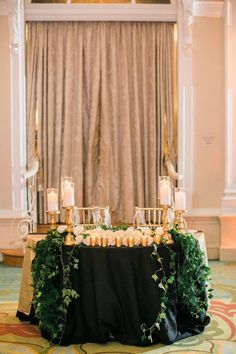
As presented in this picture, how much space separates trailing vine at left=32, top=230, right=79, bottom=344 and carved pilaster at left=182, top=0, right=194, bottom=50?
430 cm

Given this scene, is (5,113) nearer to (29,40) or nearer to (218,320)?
(29,40)

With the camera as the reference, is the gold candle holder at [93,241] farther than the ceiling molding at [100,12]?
No

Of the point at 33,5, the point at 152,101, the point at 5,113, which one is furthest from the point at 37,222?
the point at 33,5

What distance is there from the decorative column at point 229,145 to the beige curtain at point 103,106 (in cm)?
82

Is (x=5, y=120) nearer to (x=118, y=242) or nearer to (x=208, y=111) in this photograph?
(x=208, y=111)

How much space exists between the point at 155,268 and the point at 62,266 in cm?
69

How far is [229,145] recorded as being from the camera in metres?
7.38

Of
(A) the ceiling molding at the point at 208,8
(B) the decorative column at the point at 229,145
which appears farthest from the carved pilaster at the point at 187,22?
(B) the decorative column at the point at 229,145

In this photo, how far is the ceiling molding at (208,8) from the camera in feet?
24.1

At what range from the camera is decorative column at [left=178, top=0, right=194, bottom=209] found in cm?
738

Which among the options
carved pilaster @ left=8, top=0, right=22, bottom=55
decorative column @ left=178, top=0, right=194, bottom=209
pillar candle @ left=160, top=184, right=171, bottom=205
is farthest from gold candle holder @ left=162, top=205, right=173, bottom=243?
carved pilaster @ left=8, top=0, right=22, bottom=55

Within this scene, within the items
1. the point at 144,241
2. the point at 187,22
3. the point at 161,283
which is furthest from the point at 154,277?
the point at 187,22

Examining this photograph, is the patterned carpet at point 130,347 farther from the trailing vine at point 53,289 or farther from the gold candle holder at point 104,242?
the gold candle holder at point 104,242

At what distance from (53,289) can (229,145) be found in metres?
4.21
